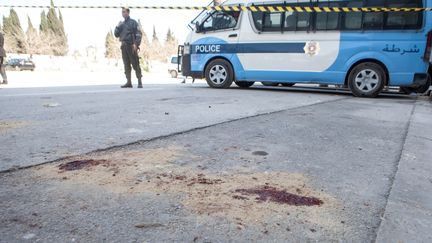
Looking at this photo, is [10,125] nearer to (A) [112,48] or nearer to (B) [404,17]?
(B) [404,17]

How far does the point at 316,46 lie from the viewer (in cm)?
809

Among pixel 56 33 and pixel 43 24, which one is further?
pixel 56 33

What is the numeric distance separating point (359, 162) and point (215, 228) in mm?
1474

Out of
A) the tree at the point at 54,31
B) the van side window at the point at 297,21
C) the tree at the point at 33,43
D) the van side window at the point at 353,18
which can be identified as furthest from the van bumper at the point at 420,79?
the tree at the point at 54,31

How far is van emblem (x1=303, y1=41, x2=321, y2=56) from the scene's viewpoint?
319 inches

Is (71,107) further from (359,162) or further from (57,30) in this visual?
(57,30)

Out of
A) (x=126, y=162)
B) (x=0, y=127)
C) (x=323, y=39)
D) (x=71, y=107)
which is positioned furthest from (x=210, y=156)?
(x=323, y=39)

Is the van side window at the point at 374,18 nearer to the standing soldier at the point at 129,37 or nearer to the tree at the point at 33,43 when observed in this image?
the standing soldier at the point at 129,37

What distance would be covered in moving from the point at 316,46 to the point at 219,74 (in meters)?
2.53

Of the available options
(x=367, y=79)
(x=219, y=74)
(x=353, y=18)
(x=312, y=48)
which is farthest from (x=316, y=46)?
(x=219, y=74)

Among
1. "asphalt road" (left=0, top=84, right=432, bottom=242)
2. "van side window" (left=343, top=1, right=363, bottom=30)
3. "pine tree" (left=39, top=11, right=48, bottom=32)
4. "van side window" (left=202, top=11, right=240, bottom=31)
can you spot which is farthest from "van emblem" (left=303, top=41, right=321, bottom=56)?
"pine tree" (left=39, top=11, right=48, bottom=32)

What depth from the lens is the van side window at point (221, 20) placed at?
8.90 metres

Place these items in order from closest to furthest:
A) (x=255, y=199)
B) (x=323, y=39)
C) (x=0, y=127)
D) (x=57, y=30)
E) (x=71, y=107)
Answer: (x=255, y=199), (x=0, y=127), (x=71, y=107), (x=323, y=39), (x=57, y=30)

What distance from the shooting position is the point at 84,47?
7294cm
